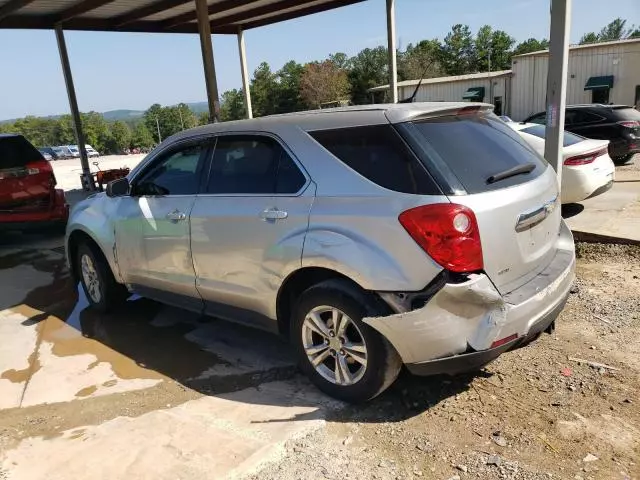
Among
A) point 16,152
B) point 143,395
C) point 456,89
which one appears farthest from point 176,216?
point 456,89

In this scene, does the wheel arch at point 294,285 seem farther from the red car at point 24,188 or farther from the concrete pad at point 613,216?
the red car at point 24,188

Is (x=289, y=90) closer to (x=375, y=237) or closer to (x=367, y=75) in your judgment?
(x=367, y=75)

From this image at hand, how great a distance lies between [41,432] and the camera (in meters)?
3.30

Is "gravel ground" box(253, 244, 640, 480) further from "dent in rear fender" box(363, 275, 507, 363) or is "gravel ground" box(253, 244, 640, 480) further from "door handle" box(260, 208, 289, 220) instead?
"door handle" box(260, 208, 289, 220)

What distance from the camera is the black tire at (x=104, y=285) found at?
5.05m

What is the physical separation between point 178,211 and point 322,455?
6.96 feet

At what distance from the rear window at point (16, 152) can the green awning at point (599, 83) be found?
2843 cm

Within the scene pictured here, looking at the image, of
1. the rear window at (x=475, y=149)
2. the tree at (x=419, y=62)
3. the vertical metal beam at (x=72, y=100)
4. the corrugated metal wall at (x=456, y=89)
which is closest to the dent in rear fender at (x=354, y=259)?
the rear window at (x=475, y=149)

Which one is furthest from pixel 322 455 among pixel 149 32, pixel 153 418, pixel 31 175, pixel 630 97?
pixel 630 97

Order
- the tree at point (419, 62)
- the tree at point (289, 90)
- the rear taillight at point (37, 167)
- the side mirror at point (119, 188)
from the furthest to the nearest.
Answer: the tree at point (289, 90)
the tree at point (419, 62)
the rear taillight at point (37, 167)
the side mirror at point (119, 188)

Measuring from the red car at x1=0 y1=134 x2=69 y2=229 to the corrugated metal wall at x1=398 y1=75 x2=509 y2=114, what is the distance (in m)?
26.9

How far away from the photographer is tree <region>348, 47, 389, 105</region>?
63.5 metres

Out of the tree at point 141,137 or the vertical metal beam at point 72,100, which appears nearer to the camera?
the vertical metal beam at point 72,100

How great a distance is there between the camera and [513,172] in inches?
125
